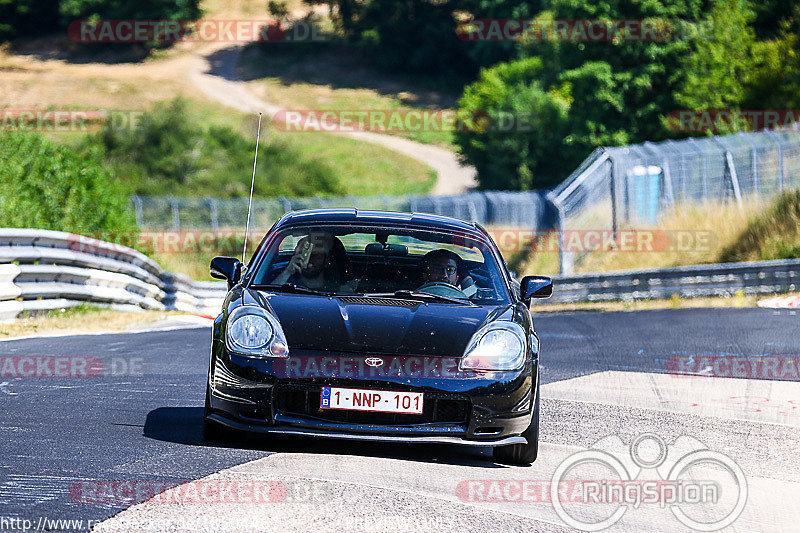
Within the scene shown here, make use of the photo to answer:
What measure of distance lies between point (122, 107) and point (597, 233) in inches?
2505

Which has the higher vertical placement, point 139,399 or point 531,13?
point 531,13

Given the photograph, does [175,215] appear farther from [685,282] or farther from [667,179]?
[685,282]

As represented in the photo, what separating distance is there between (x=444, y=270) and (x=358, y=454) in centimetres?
147

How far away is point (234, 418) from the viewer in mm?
6320

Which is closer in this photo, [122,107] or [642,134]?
[642,134]

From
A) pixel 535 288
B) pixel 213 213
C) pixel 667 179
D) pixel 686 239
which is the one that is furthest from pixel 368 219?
pixel 213 213

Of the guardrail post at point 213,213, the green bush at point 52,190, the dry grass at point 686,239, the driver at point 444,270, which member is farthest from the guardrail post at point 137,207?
the driver at point 444,270

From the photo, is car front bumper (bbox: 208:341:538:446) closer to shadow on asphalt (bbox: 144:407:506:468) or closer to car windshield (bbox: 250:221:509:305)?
shadow on asphalt (bbox: 144:407:506:468)

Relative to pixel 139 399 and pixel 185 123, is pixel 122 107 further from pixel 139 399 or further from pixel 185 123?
pixel 139 399

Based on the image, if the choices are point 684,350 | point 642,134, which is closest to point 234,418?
point 684,350

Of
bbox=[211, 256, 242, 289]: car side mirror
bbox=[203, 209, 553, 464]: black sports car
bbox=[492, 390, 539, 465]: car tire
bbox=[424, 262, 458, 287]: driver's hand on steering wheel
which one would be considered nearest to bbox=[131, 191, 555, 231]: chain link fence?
bbox=[211, 256, 242, 289]: car side mirror

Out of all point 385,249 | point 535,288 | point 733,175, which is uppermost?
point 733,175

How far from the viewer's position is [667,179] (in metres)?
25.9

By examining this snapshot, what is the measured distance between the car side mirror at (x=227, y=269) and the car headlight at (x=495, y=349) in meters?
1.88
